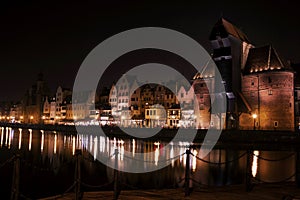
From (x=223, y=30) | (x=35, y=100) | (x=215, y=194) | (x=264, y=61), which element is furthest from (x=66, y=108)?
(x=215, y=194)

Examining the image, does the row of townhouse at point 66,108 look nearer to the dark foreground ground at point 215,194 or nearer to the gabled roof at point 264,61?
the gabled roof at point 264,61

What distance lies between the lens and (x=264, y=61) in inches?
1917

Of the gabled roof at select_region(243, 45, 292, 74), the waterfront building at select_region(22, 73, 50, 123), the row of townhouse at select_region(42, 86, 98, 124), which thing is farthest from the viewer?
the waterfront building at select_region(22, 73, 50, 123)

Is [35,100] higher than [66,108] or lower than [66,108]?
higher

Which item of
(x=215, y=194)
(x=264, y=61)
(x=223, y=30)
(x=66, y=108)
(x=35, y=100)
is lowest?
(x=215, y=194)

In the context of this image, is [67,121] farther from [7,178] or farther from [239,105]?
[7,178]

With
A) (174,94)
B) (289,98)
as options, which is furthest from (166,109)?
Answer: (289,98)

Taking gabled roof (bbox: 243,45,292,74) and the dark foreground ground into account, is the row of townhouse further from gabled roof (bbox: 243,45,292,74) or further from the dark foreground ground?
the dark foreground ground

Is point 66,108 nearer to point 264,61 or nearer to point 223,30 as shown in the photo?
point 223,30

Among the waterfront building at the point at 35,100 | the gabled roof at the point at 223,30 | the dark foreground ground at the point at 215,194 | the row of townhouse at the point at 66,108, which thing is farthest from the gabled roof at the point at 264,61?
the waterfront building at the point at 35,100

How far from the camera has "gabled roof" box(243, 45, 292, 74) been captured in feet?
154

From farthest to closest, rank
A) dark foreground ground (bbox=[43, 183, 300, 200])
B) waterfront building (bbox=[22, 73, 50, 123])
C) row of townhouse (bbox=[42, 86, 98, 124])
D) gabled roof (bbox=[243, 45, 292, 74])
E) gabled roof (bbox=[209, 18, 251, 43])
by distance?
waterfront building (bbox=[22, 73, 50, 123])
row of townhouse (bbox=[42, 86, 98, 124])
gabled roof (bbox=[209, 18, 251, 43])
gabled roof (bbox=[243, 45, 292, 74])
dark foreground ground (bbox=[43, 183, 300, 200])

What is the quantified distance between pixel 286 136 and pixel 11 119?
136 metres

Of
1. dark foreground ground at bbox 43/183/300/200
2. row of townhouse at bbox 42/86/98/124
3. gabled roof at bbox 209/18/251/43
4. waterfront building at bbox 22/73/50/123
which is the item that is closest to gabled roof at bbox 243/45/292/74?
gabled roof at bbox 209/18/251/43
